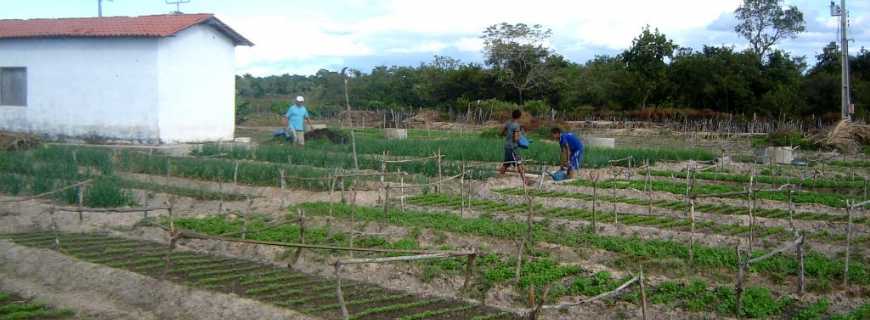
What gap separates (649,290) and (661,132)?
69.7 feet

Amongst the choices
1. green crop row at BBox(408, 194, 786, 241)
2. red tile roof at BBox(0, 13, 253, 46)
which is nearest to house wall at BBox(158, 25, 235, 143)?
red tile roof at BBox(0, 13, 253, 46)

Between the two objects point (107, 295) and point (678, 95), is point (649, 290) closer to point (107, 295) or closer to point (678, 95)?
point (107, 295)

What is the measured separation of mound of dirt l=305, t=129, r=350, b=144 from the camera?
19797 mm

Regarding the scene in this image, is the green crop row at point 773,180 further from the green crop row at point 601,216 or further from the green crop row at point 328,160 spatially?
the green crop row at point 328,160

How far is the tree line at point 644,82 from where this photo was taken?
98.9ft

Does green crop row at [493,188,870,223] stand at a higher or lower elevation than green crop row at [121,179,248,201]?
lower

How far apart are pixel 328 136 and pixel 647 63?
1812 cm

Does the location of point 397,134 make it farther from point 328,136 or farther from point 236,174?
point 236,174

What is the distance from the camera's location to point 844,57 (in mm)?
24750

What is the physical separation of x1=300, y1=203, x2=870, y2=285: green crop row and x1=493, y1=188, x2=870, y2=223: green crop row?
2096mm

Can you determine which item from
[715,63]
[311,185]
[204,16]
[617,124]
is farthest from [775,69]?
[311,185]

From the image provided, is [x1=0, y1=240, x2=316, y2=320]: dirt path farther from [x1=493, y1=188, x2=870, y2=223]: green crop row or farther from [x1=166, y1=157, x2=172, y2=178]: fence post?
[x1=493, y1=188, x2=870, y2=223]: green crop row

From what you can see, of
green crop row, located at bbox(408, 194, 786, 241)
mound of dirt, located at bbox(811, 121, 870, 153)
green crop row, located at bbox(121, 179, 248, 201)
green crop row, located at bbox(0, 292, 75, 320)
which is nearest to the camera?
green crop row, located at bbox(0, 292, 75, 320)

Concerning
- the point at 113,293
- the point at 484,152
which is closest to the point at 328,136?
the point at 484,152
